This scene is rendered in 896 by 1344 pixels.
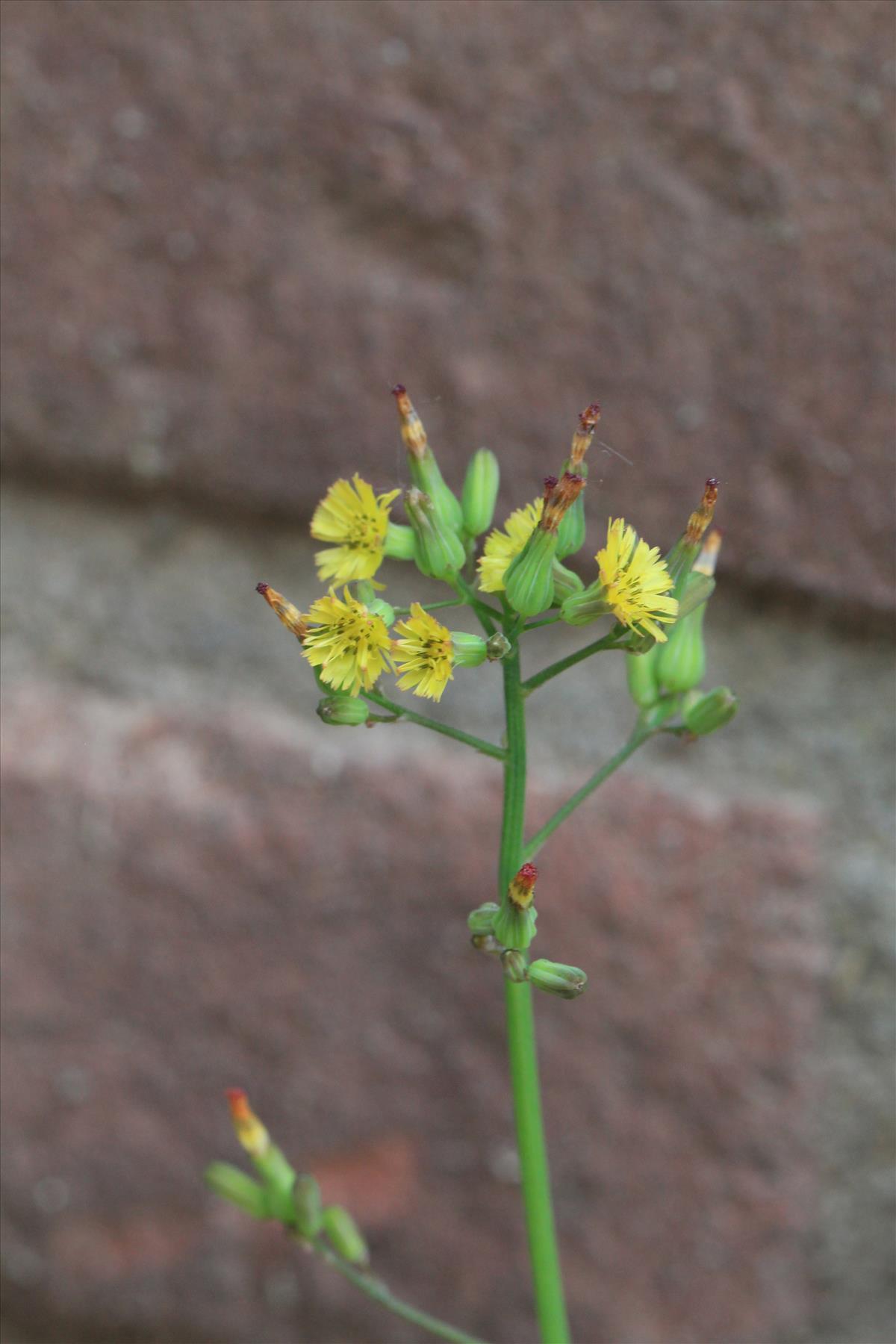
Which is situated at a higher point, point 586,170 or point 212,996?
point 586,170

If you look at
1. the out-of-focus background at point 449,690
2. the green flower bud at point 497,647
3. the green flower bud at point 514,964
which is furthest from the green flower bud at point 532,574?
the out-of-focus background at point 449,690

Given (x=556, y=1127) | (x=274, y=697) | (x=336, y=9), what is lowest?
(x=556, y=1127)

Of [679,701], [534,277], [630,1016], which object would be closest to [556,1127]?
[630,1016]

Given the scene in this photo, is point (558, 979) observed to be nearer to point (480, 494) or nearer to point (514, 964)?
point (514, 964)

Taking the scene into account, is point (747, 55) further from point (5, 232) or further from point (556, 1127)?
point (556, 1127)

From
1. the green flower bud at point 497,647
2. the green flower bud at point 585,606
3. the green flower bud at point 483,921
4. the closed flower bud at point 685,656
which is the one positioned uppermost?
the closed flower bud at point 685,656

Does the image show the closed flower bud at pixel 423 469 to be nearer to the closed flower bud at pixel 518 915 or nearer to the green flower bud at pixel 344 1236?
the closed flower bud at pixel 518 915
